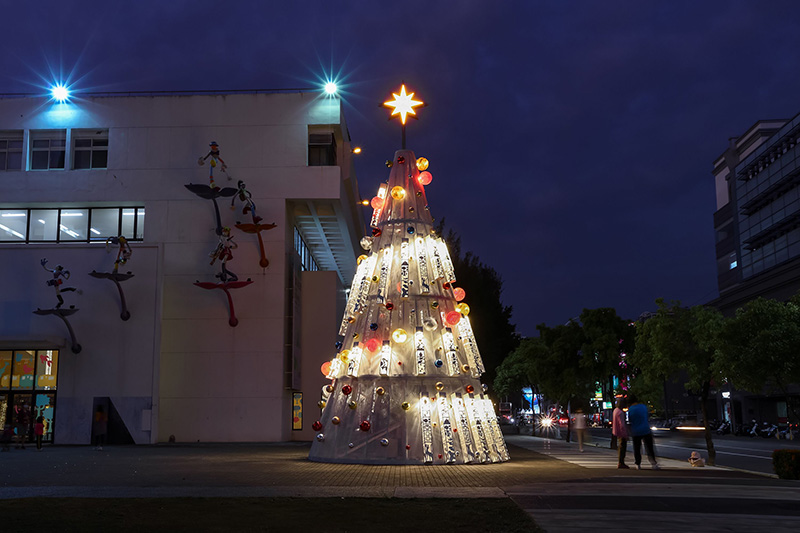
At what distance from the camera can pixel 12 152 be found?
3872 centimetres

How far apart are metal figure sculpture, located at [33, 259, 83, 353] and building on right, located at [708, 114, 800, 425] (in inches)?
1873

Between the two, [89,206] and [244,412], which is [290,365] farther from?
[89,206]

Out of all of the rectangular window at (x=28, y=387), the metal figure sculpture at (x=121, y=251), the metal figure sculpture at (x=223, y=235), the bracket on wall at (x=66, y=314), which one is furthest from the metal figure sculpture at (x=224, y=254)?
the rectangular window at (x=28, y=387)

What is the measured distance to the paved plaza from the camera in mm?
10094

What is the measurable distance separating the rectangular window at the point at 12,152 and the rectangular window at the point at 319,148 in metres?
14.7

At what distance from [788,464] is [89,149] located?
1343 inches

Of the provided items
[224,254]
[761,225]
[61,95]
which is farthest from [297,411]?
[761,225]

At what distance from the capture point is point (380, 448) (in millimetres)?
19344

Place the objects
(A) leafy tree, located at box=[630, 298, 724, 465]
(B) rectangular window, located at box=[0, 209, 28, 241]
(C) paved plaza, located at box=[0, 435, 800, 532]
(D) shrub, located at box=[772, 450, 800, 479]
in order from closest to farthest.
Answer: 1. (C) paved plaza, located at box=[0, 435, 800, 532]
2. (D) shrub, located at box=[772, 450, 800, 479]
3. (A) leafy tree, located at box=[630, 298, 724, 465]
4. (B) rectangular window, located at box=[0, 209, 28, 241]

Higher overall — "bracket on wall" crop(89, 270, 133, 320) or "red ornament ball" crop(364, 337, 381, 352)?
"bracket on wall" crop(89, 270, 133, 320)

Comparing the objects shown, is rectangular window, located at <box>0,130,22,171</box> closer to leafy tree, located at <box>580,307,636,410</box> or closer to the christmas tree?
the christmas tree

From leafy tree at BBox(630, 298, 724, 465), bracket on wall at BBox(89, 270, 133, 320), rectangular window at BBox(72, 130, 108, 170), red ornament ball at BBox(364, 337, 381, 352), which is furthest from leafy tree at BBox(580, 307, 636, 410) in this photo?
rectangular window at BBox(72, 130, 108, 170)

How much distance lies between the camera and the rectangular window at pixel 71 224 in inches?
1492

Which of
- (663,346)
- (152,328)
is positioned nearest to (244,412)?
(152,328)
